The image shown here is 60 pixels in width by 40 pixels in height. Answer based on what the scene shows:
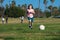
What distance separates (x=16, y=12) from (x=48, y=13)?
98.7ft

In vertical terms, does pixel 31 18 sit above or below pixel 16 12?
above

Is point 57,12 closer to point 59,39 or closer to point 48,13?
point 48,13

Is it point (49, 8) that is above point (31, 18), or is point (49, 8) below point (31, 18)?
below

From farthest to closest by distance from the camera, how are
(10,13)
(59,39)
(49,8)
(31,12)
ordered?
1. (49,8)
2. (10,13)
3. (31,12)
4. (59,39)

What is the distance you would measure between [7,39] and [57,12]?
464ft

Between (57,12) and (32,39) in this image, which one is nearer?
(32,39)

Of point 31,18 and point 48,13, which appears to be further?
point 48,13

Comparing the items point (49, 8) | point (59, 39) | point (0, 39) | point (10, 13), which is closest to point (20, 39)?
point (0, 39)

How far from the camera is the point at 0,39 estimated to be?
9.30 meters

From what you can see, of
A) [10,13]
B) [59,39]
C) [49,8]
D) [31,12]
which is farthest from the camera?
[49,8]

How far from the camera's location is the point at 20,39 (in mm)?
9031

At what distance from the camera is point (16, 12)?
12675 centimetres

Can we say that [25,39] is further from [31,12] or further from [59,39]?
[31,12]

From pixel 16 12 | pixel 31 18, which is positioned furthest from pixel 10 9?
pixel 31 18
